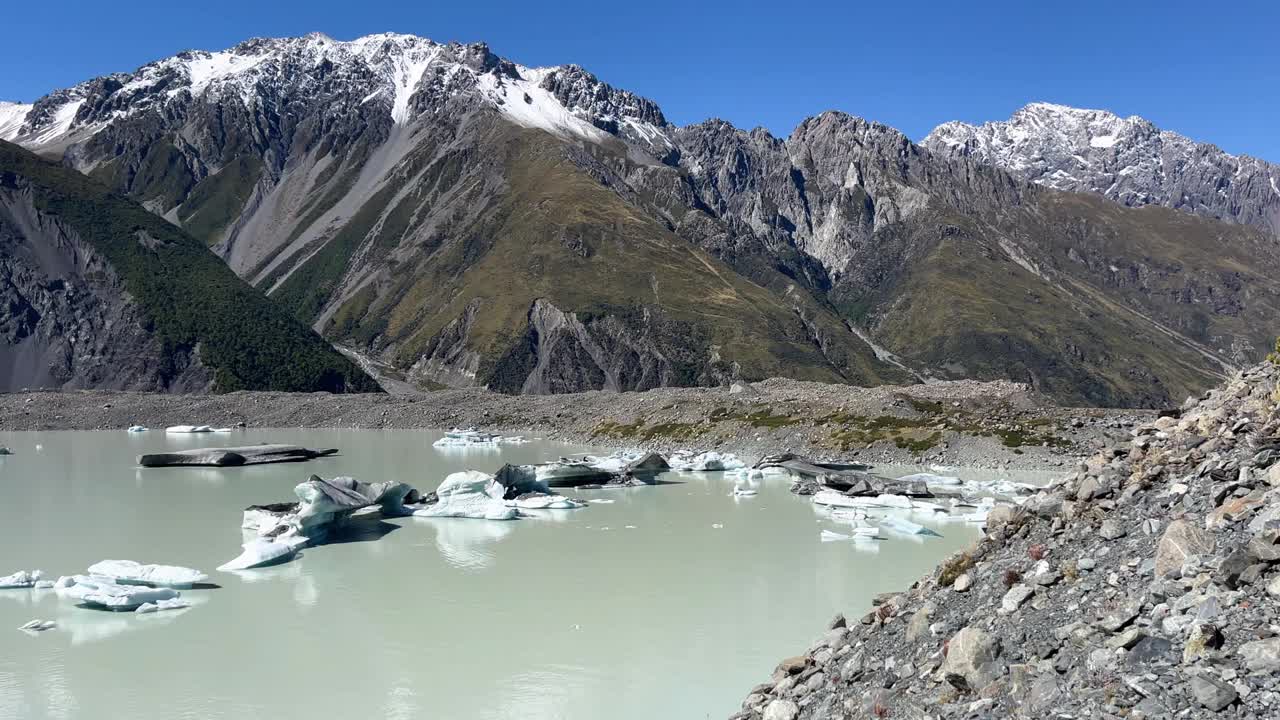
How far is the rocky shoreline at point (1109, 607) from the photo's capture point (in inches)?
332

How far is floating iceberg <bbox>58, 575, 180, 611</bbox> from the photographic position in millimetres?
22828

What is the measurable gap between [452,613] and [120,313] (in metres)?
158

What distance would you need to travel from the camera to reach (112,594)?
75.2 feet

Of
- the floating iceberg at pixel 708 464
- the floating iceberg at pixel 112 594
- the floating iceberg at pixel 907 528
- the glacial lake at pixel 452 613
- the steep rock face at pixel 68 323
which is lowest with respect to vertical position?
the glacial lake at pixel 452 613

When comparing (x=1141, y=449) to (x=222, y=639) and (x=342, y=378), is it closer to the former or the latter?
(x=222, y=639)

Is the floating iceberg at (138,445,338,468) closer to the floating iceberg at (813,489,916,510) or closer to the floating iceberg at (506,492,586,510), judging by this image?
the floating iceberg at (506,492,586,510)

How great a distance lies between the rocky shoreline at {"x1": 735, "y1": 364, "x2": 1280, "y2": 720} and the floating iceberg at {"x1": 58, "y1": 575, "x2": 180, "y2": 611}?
1686cm

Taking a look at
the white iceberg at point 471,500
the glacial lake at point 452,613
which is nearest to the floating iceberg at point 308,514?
the glacial lake at point 452,613

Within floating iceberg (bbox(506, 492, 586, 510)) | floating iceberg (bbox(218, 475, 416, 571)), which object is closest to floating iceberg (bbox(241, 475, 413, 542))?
floating iceberg (bbox(218, 475, 416, 571))

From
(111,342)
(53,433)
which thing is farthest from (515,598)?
(111,342)

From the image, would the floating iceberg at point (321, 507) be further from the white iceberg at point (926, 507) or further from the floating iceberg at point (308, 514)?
the white iceberg at point (926, 507)

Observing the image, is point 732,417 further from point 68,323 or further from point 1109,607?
point 68,323

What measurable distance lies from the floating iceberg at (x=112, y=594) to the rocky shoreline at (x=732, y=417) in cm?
4629

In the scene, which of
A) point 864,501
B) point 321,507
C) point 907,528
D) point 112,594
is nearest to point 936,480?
point 864,501
